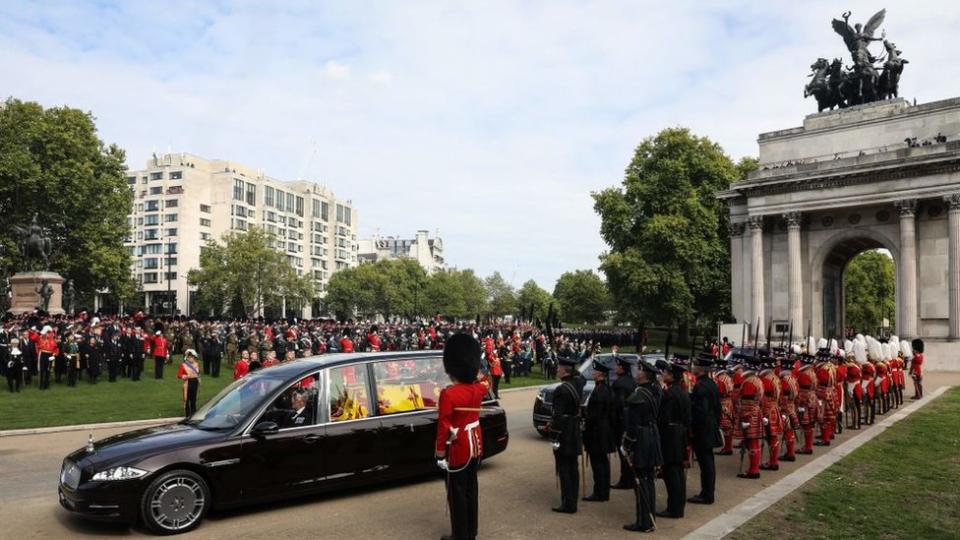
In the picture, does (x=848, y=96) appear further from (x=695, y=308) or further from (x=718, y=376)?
(x=718, y=376)

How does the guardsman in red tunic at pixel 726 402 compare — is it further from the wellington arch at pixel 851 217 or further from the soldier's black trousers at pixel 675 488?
the wellington arch at pixel 851 217

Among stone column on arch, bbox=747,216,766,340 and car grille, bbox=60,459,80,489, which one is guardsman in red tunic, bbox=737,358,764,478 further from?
stone column on arch, bbox=747,216,766,340

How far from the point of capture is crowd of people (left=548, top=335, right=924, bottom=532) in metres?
8.56

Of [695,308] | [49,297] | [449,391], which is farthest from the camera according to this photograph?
[695,308]

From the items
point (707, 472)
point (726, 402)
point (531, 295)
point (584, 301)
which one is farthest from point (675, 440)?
point (531, 295)

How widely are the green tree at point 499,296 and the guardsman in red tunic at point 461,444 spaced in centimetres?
12927

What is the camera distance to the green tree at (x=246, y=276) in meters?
Answer: 73.6

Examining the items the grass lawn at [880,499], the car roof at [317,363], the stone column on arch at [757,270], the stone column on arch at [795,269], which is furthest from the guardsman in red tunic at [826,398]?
the stone column on arch at [757,270]

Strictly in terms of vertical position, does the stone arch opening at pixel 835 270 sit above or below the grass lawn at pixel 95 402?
above

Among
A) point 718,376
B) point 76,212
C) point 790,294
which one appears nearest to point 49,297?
point 76,212

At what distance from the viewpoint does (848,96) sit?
4344cm

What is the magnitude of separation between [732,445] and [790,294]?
104 feet

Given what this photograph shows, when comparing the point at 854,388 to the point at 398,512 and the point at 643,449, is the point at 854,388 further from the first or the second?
the point at 398,512

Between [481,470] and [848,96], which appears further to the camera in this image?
[848,96]
